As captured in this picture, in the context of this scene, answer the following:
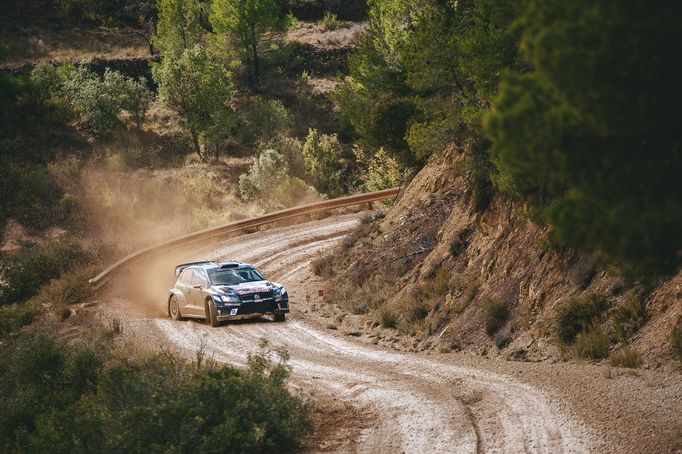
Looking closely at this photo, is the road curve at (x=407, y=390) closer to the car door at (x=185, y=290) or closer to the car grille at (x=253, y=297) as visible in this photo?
the car door at (x=185, y=290)

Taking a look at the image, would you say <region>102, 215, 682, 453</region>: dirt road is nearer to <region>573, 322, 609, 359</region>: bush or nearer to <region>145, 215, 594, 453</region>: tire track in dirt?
<region>145, 215, 594, 453</region>: tire track in dirt

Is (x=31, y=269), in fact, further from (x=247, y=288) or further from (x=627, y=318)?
(x=627, y=318)

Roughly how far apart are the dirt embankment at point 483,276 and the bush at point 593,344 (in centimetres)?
20

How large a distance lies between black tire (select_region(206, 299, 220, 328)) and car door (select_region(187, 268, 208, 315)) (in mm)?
271

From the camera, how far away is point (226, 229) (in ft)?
123

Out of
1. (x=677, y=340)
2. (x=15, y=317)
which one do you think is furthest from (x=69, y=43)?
(x=677, y=340)

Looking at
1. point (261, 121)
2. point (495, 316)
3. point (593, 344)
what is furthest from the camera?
point (261, 121)

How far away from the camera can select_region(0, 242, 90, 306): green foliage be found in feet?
100

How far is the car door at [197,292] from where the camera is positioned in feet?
75.2

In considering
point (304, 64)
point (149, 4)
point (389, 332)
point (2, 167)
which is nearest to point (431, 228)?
point (389, 332)

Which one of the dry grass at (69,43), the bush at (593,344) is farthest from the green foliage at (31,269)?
the dry grass at (69,43)

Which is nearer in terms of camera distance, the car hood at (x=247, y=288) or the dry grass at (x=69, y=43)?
the car hood at (x=247, y=288)

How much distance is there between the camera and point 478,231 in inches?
853

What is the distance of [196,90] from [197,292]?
35431 millimetres
